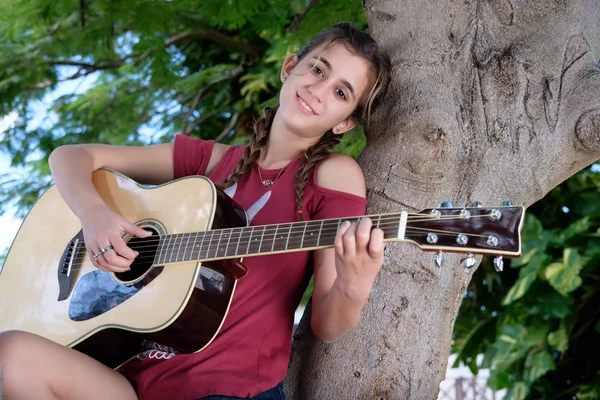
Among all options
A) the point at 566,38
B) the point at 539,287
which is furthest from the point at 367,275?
the point at 539,287

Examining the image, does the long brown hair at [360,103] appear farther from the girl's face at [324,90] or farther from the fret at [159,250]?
the fret at [159,250]

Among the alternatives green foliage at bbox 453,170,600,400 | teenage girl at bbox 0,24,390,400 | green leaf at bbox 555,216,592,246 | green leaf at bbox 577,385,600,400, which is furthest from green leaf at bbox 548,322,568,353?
teenage girl at bbox 0,24,390,400

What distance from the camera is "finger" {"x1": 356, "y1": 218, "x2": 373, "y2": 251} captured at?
1.71 m

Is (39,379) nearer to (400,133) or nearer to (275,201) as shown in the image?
(275,201)

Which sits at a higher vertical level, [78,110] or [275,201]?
[275,201]

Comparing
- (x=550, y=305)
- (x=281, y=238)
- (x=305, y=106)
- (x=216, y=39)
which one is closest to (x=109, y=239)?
(x=281, y=238)

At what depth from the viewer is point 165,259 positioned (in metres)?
2.04

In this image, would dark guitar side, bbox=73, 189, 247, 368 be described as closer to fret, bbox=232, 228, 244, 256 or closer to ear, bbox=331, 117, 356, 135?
fret, bbox=232, 228, 244, 256

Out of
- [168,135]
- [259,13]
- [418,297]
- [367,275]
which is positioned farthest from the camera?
[168,135]

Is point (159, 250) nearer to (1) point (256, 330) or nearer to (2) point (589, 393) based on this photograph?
(1) point (256, 330)

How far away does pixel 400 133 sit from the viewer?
7.52 feet

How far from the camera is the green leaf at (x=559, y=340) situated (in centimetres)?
424

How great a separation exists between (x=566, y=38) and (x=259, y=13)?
164 centimetres

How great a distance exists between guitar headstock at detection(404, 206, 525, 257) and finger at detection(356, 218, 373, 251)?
0.30ft
